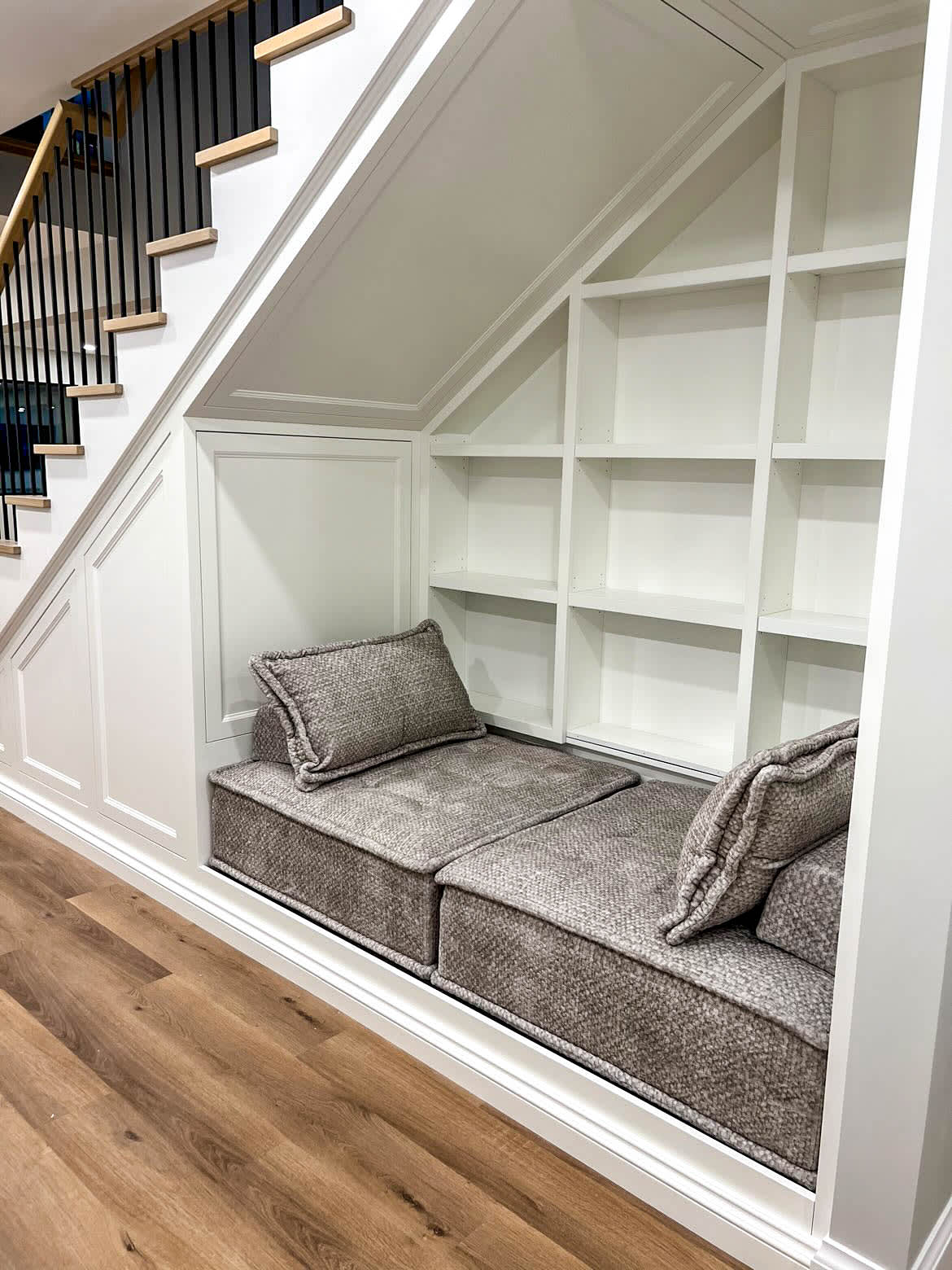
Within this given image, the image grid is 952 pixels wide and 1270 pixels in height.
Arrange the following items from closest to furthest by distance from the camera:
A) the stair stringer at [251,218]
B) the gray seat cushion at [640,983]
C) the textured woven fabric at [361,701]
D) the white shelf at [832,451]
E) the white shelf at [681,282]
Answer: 1. the gray seat cushion at [640,983]
2. the stair stringer at [251,218]
3. the white shelf at [832,451]
4. the white shelf at [681,282]
5. the textured woven fabric at [361,701]

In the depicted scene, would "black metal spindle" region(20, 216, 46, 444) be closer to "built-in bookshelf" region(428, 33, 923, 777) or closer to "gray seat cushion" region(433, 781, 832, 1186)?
"built-in bookshelf" region(428, 33, 923, 777)

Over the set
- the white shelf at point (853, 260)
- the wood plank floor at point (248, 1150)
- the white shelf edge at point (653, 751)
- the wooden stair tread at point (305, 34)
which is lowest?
the wood plank floor at point (248, 1150)

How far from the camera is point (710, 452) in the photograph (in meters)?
2.49

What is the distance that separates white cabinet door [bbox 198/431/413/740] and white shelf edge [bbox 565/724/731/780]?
0.75 meters

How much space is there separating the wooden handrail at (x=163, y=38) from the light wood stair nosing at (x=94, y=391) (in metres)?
0.90

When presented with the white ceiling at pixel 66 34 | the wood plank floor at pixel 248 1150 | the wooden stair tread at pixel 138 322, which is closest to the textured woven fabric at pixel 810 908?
the wood plank floor at pixel 248 1150

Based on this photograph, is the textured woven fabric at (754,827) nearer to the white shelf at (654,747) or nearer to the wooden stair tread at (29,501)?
the white shelf at (654,747)

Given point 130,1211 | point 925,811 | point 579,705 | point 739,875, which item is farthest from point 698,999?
point 579,705

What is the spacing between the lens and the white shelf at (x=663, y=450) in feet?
8.00

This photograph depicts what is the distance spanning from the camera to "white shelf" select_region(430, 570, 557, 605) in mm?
2914

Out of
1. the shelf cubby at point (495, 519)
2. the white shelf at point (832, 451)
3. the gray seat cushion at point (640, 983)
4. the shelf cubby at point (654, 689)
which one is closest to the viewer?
the gray seat cushion at point (640, 983)

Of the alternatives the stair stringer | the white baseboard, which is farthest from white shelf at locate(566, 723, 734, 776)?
the stair stringer

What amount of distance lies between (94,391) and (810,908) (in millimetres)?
2255

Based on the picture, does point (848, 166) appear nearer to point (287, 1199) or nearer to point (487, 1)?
point (487, 1)
